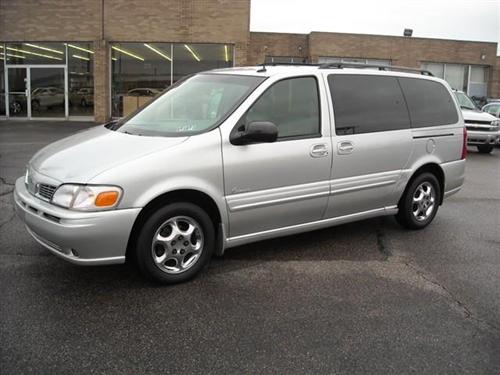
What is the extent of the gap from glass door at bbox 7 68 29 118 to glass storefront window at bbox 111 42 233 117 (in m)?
3.65

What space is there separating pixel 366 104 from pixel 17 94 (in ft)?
66.2

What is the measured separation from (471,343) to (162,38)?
19.5 meters

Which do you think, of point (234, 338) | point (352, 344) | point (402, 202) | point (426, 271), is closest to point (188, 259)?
point (234, 338)

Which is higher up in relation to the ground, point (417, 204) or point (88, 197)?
point (88, 197)

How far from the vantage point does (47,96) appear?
72.7 feet

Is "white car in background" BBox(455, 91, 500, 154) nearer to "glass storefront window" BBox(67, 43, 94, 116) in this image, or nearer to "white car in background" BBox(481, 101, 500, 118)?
"white car in background" BBox(481, 101, 500, 118)

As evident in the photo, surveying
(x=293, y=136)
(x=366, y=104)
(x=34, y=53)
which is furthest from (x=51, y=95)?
(x=293, y=136)

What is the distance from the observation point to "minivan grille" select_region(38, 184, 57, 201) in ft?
12.9

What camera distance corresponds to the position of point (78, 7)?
20.8 meters

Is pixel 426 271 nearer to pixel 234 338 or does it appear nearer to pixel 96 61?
pixel 234 338

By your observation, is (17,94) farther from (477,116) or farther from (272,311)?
(272,311)

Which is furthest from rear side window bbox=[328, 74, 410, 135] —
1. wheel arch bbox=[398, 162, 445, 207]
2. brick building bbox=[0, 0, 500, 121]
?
brick building bbox=[0, 0, 500, 121]

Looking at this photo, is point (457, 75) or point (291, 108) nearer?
point (291, 108)

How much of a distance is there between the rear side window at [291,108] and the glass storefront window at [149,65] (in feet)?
56.0
